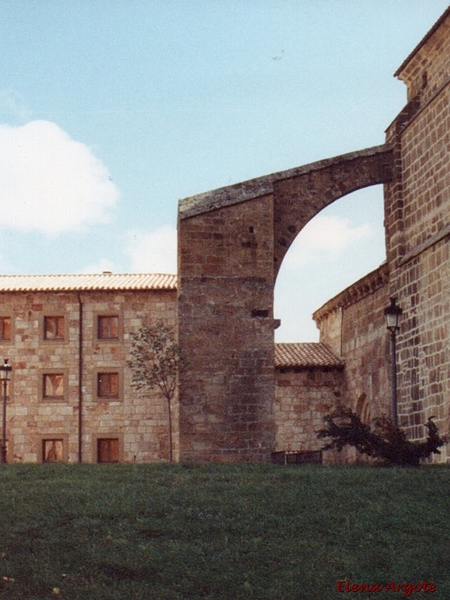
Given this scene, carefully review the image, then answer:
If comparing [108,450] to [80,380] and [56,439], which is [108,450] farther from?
[80,380]

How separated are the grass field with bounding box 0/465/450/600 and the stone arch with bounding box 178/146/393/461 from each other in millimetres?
5772

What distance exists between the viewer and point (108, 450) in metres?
32.1

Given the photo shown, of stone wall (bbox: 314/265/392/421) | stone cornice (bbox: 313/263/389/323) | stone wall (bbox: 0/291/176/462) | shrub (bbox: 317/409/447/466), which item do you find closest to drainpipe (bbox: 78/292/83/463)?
stone wall (bbox: 0/291/176/462)

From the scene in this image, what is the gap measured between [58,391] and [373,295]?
11622 mm

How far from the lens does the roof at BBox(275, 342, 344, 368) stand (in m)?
29.1

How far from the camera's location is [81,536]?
9.83 meters

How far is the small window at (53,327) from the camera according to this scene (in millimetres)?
33312

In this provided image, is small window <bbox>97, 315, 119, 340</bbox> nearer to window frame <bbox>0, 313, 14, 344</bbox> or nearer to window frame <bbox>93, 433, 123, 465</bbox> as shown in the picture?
window frame <bbox>0, 313, 14, 344</bbox>

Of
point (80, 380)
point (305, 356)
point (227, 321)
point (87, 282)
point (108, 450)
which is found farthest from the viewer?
point (87, 282)

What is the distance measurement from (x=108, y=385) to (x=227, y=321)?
14348mm

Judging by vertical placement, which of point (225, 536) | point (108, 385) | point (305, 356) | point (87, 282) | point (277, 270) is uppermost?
point (87, 282)

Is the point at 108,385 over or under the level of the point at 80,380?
under

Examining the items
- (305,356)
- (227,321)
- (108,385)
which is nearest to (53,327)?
(108,385)

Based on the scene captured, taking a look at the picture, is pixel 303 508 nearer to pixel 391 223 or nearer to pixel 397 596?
pixel 397 596
